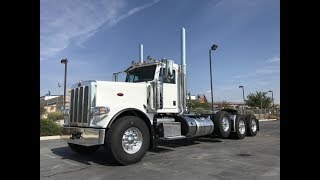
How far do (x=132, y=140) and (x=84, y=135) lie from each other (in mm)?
1230

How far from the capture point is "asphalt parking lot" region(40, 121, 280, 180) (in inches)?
285

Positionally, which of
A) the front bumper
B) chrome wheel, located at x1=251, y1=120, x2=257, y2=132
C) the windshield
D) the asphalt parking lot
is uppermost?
the windshield

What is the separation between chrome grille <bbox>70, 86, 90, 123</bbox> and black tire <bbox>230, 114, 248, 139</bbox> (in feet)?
25.3

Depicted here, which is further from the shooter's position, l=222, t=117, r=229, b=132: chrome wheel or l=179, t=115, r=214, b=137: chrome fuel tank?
l=222, t=117, r=229, b=132: chrome wheel

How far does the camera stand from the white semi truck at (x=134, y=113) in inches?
343

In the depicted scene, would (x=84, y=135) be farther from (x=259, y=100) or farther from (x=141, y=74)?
(x=259, y=100)

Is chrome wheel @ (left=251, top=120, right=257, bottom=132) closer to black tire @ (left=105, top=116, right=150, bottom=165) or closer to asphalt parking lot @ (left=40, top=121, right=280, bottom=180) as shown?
asphalt parking lot @ (left=40, top=121, right=280, bottom=180)

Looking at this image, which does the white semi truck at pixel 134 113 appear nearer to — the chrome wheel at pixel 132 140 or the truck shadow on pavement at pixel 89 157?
the chrome wheel at pixel 132 140

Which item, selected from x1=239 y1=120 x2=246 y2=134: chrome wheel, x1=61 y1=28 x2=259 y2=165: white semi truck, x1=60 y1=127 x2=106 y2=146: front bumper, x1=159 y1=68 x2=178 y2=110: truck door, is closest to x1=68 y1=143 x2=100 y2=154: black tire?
x1=61 y1=28 x2=259 y2=165: white semi truck

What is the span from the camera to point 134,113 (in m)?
9.59
